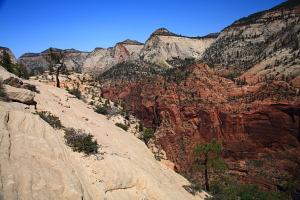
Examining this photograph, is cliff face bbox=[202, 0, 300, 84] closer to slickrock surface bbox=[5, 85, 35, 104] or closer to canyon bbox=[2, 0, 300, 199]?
canyon bbox=[2, 0, 300, 199]

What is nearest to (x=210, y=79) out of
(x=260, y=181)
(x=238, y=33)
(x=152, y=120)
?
(x=152, y=120)

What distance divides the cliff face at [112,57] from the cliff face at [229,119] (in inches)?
3589

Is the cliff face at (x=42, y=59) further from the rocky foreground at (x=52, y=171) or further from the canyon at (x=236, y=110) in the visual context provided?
the rocky foreground at (x=52, y=171)

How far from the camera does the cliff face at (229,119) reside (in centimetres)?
2805

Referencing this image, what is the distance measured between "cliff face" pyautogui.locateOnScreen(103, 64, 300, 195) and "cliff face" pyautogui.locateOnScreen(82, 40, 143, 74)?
91.2 metres

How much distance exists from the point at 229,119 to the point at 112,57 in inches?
4433

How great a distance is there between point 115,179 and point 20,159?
146 inches

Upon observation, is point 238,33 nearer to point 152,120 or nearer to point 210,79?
point 210,79

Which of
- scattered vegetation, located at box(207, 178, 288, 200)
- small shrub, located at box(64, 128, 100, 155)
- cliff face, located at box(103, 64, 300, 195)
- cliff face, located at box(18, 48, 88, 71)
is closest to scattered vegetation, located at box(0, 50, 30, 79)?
small shrub, located at box(64, 128, 100, 155)

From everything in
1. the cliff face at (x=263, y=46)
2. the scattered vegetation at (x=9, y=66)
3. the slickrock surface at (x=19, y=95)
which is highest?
the cliff face at (x=263, y=46)

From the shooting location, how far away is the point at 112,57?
432 ft

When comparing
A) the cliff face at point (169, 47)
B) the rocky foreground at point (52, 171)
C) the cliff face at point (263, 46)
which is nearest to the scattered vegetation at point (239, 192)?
the rocky foreground at point (52, 171)

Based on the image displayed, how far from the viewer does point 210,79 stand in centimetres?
3862

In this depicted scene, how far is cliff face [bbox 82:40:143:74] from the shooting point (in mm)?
126562
